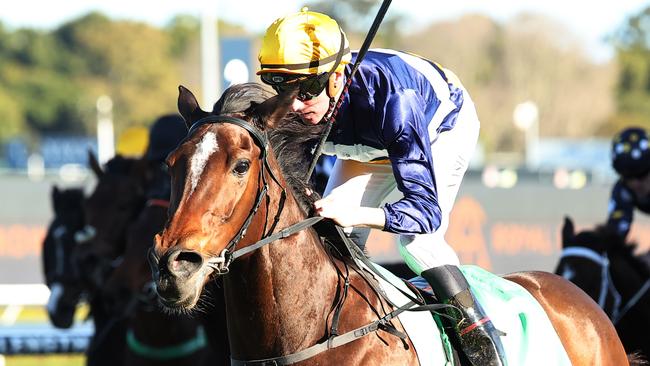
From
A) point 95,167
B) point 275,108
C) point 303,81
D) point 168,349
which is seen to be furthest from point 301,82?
point 95,167

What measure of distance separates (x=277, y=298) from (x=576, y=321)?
1.62 metres

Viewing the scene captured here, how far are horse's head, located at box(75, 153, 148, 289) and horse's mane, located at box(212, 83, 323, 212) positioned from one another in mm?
3400

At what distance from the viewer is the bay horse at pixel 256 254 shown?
3133mm

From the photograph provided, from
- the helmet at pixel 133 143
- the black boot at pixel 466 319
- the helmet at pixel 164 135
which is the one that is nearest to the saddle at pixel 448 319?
the black boot at pixel 466 319

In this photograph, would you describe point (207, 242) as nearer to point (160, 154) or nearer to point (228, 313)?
point (228, 313)

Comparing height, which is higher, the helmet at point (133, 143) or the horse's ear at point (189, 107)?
the horse's ear at point (189, 107)

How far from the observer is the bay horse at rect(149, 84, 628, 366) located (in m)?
3.13

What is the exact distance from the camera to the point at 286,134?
365 cm

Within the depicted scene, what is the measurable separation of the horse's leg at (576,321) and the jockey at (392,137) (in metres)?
0.54

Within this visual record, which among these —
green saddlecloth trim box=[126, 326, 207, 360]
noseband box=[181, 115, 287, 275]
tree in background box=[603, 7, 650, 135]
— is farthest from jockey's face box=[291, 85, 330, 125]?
tree in background box=[603, 7, 650, 135]

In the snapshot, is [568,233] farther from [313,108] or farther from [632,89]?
[632,89]

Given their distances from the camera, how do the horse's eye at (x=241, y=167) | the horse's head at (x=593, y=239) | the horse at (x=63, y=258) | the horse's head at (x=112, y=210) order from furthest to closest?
the horse at (x=63, y=258) < the horse's head at (x=112, y=210) < the horse's head at (x=593, y=239) < the horse's eye at (x=241, y=167)

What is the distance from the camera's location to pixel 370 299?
148 inches

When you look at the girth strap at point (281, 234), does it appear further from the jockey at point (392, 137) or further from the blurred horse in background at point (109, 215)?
the blurred horse in background at point (109, 215)
